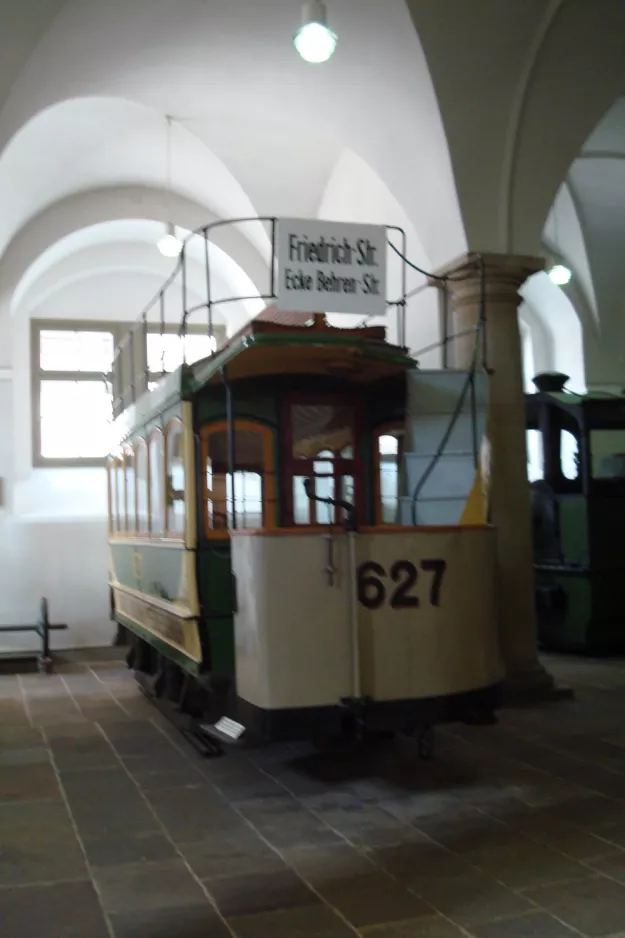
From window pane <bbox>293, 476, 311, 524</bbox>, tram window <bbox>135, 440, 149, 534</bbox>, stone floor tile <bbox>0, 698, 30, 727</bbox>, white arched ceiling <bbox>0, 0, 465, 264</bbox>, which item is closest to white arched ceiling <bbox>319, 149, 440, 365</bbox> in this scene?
white arched ceiling <bbox>0, 0, 465, 264</bbox>

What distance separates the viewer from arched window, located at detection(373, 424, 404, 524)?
21.9ft

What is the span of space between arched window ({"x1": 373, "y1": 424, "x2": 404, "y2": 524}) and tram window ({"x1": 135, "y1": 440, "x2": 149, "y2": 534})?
2.18 meters

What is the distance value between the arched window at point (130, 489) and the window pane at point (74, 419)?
5.00m

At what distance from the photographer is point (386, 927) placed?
3.65 m

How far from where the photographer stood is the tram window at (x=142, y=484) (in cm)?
792

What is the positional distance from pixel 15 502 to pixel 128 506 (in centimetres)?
455

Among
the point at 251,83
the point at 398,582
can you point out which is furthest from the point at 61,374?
the point at 398,582

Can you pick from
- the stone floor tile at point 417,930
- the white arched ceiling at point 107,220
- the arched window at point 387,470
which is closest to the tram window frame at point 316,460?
the arched window at point 387,470

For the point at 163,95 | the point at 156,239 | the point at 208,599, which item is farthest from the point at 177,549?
the point at 156,239

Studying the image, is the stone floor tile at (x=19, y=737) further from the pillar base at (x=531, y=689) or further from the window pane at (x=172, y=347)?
the window pane at (x=172, y=347)

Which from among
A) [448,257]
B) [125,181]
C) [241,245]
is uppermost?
[125,181]

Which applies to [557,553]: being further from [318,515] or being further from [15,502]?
[15,502]

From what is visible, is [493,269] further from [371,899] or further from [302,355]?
[371,899]

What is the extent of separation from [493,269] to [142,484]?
3541 mm
